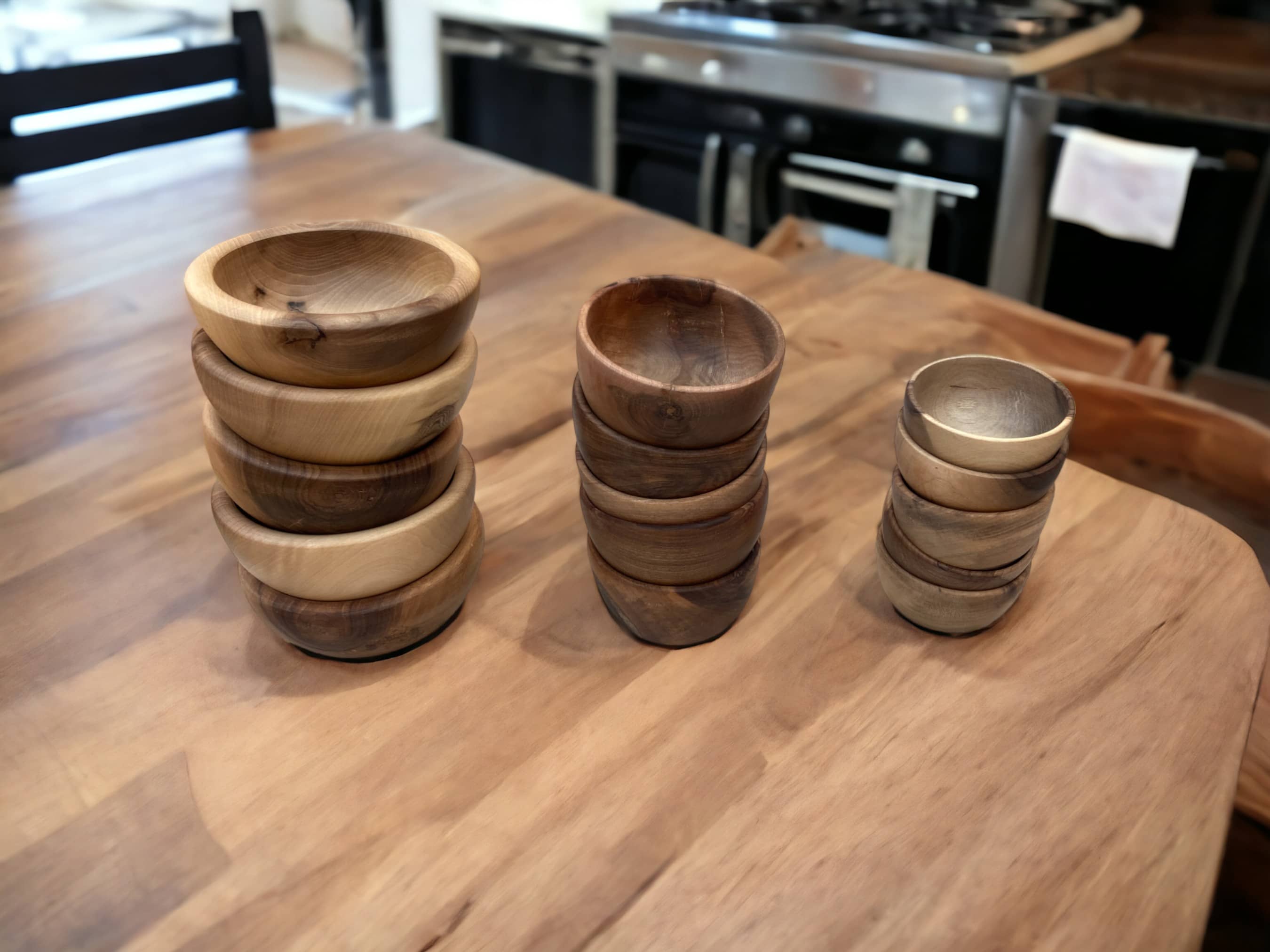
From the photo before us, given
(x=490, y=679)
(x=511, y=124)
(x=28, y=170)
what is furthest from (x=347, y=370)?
(x=511, y=124)

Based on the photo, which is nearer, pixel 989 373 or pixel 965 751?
pixel 965 751

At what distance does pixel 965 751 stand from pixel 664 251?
0.75 meters

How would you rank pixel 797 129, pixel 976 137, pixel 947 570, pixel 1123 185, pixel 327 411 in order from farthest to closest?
pixel 797 129
pixel 976 137
pixel 1123 185
pixel 947 570
pixel 327 411

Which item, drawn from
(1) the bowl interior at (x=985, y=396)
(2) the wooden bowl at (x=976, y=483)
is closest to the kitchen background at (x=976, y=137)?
(1) the bowl interior at (x=985, y=396)

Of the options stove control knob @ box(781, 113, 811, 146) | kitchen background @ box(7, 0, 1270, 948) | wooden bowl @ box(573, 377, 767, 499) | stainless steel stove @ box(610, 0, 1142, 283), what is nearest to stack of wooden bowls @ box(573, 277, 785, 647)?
wooden bowl @ box(573, 377, 767, 499)

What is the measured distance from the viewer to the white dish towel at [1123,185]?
176 centimetres

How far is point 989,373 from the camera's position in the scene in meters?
0.68

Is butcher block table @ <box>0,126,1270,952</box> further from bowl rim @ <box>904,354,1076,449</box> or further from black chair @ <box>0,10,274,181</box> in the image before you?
black chair @ <box>0,10,274,181</box>

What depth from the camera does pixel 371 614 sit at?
0.59 meters

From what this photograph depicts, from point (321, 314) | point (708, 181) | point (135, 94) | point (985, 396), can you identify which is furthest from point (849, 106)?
point (321, 314)

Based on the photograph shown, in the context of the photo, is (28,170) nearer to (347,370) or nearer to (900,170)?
(347,370)

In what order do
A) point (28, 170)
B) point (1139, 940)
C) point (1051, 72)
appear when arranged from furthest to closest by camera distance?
point (1051, 72)
point (28, 170)
point (1139, 940)

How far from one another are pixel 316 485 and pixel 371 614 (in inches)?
3.7

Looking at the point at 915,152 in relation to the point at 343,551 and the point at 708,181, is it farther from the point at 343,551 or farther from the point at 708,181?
the point at 343,551
